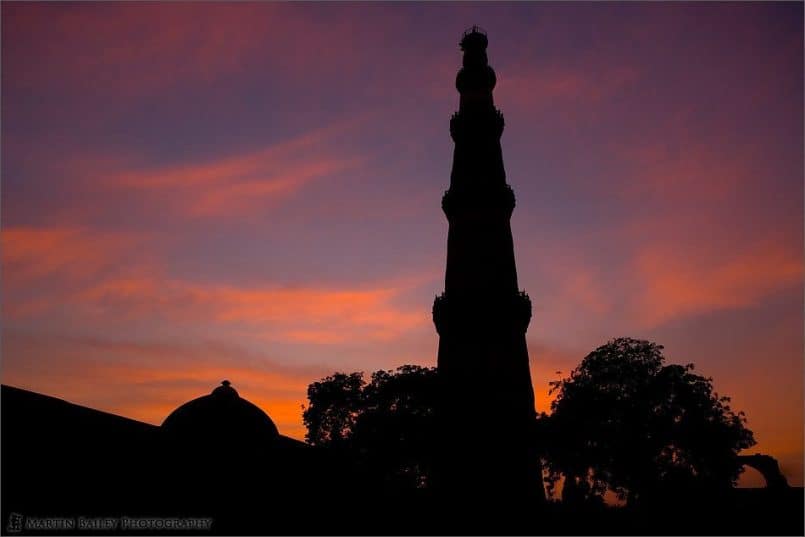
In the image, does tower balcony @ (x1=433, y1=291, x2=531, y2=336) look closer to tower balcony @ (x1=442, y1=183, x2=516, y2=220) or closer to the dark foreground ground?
tower balcony @ (x1=442, y1=183, x2=516, y2=220)

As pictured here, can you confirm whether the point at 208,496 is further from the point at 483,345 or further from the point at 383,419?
the point at 383,419

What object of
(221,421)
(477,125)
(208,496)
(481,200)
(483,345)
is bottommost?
(208,496)

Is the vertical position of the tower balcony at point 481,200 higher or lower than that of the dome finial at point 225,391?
higher

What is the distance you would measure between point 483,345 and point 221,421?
17.9m

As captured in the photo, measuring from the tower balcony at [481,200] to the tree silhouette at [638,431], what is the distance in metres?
13.9

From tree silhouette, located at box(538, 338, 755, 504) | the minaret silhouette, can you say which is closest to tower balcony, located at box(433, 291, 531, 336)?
the minaret silhouette

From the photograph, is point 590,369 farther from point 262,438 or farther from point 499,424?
point 262,438

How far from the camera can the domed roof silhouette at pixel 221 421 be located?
16484mm

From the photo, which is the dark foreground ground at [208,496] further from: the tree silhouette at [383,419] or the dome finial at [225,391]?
the tree silhouette at [383,419]

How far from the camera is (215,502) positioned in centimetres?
1543

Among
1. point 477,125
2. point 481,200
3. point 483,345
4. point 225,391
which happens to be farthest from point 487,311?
point 225,391

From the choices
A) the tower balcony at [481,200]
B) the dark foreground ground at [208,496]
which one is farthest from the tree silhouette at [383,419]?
the dark foreground ground at [208,496]

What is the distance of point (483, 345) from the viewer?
105 feet

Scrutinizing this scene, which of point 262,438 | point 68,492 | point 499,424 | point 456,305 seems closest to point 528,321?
point 456,305
